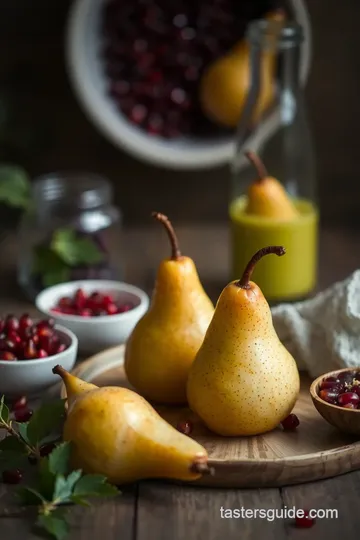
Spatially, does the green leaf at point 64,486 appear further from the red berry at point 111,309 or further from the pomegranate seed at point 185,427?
the red berry at point 111,309

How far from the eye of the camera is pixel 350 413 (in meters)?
1.15

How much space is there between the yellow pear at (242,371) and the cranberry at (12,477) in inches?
8.4

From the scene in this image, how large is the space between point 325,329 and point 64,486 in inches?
18.4

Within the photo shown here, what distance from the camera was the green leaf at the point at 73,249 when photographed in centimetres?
175

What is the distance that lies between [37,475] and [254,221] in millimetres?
727

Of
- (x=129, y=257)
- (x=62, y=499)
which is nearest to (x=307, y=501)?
(x=62, y=499)

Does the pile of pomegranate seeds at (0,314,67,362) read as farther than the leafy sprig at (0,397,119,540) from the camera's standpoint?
Yes

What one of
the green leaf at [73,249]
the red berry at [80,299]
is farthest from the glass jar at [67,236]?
the red berry at [80,299]

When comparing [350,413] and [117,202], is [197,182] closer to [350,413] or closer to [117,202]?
[117,202]

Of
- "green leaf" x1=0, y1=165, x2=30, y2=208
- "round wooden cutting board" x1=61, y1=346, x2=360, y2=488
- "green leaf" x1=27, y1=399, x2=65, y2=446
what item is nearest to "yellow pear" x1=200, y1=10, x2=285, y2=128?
"green leaf" x1=0, y1=165, x2=30, y2=208

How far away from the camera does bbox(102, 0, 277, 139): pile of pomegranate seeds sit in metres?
2.03

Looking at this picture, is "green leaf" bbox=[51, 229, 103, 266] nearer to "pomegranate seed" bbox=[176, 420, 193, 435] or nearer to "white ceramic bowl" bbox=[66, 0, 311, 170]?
"white ceramic bowl" bbox=[66, 0, 311, 170]

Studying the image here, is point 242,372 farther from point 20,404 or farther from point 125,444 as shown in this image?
point 20,404

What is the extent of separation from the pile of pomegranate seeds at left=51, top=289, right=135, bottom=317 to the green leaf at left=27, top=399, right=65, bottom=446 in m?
0.44
